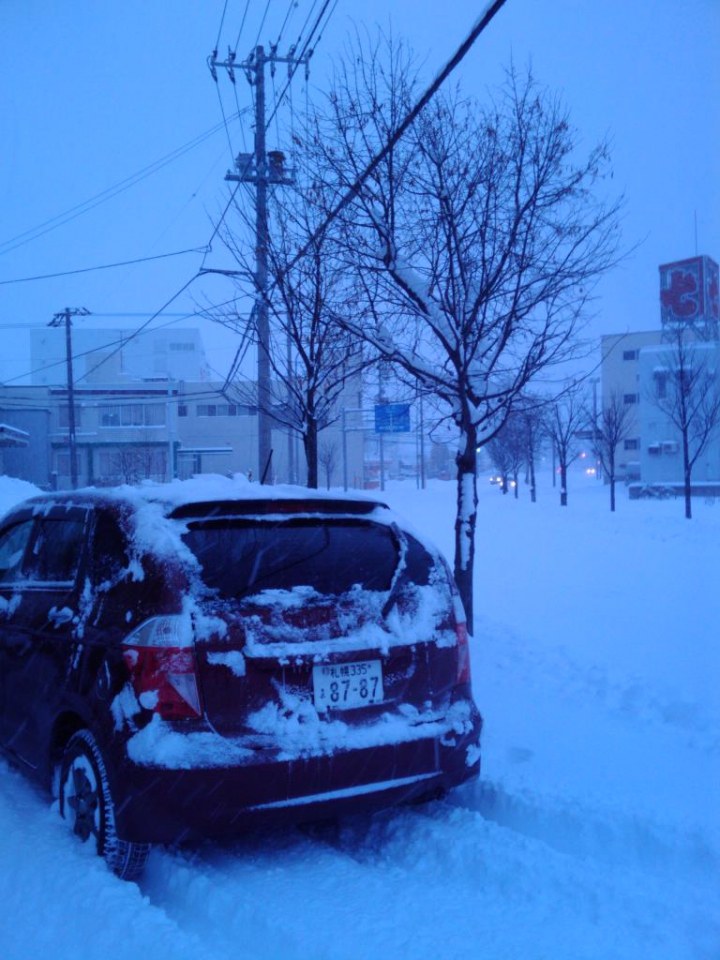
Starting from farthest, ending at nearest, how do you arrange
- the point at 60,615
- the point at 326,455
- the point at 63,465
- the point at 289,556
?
the point at 63,465 → the point at 326,455 → the point at 60,615 → the point at 289,556

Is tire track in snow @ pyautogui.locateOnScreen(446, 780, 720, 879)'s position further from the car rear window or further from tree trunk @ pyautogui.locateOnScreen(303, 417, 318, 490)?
tree trunk @ pyautogui.locateOnScreen(303, 417, 318, 490)

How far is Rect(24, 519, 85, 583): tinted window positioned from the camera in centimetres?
407

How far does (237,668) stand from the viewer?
10.7 ft

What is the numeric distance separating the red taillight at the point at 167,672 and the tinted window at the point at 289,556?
0.26 metres

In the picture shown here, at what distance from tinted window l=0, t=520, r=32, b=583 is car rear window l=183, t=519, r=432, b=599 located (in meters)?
1.79

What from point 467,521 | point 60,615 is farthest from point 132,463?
point 60,615

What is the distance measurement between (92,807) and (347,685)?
4.16ft

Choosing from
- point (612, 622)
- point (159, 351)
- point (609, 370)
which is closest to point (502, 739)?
point (612, 622)

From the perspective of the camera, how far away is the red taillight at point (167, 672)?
3191 millimetres

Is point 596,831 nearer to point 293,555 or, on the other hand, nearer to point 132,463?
point 293,555

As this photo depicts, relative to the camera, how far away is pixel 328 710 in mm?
3424

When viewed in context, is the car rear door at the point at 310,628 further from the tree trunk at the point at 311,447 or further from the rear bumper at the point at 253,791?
the tree trunk at the point at 311,447

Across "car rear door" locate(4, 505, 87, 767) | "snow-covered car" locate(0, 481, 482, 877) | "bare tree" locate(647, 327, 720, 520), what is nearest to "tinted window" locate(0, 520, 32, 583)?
"car rear door" locate(4, 505, 87, 767)

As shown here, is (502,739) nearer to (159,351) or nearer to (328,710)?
(328,710)
